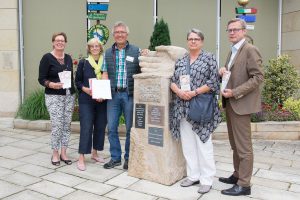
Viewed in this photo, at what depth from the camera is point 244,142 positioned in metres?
4.27

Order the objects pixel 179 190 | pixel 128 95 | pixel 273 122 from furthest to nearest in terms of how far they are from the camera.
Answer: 1. pixel 273 122
2. pixel 128 95
3. pixel 179 190

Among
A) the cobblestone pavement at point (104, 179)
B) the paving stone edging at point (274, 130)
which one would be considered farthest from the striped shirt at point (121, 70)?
the paving stone edging at point (274, 130)

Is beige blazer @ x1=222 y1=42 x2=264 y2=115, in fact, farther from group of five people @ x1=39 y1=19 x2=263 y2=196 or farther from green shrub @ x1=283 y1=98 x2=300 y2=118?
green shrub @ x1=283 y1=98 x2=300 y2=118

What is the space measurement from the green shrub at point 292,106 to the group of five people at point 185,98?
13.6ft

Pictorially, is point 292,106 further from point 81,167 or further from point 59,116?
point 59,116

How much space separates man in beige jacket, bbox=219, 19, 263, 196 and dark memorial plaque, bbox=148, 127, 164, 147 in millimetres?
947

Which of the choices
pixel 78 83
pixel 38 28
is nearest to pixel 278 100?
pixel 78 83

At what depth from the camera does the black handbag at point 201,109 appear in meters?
4.27

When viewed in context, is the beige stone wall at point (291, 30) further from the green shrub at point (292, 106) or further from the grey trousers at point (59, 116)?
the grey trousers at point (59, 116)

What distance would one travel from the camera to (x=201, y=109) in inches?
168

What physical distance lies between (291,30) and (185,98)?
284 inches

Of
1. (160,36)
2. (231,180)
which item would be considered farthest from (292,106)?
(231,180)

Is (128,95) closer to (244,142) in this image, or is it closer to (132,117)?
(132,117)

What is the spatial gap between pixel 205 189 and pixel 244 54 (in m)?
1.75
